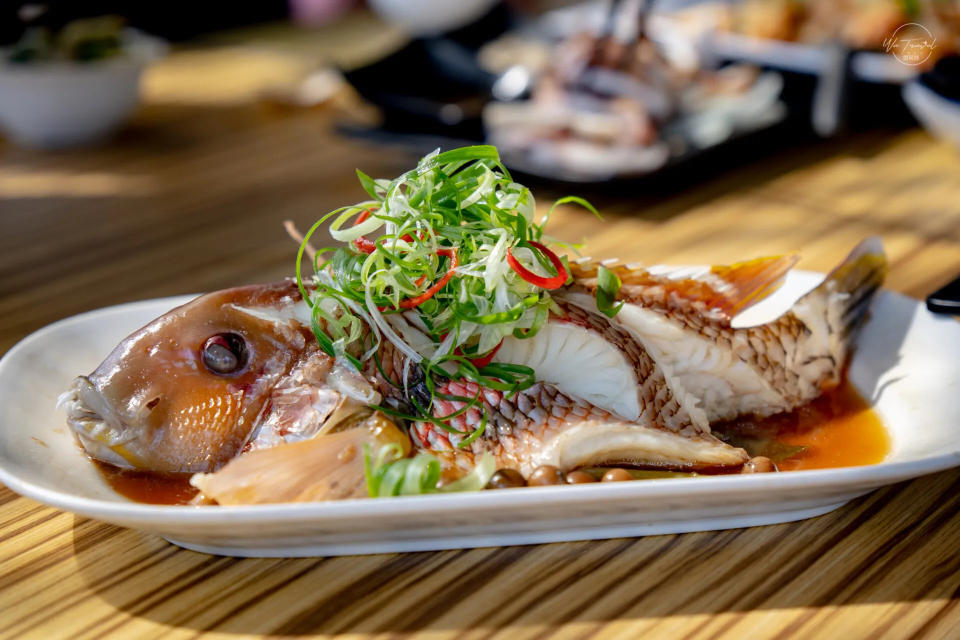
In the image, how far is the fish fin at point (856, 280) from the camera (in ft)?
7.50

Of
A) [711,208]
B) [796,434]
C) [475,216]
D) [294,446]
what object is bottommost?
[711,208]

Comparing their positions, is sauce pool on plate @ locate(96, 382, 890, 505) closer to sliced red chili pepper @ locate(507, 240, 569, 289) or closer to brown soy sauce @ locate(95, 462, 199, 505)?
brown soy sauce @ locate(95, 462, 199, 505)

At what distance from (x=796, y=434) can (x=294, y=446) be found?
3.46 ft

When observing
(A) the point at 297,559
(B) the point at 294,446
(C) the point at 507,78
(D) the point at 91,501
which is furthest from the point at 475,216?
(C) the point at 507,78

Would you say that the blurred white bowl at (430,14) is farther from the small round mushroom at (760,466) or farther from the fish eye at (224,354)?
the small round mushroom at (760,466)

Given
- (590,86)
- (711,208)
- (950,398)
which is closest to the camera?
(950,398)

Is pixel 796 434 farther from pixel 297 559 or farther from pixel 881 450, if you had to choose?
pixel 297 559

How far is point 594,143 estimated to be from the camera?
3.72 m

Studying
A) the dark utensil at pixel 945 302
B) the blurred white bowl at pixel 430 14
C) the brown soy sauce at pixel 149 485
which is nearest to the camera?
the brown soy sauce at pixel 149 485

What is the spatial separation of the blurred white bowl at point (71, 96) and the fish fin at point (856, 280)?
3.22 m

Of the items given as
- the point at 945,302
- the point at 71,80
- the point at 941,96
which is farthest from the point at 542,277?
the point at 71,80

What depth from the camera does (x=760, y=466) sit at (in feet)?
5.99

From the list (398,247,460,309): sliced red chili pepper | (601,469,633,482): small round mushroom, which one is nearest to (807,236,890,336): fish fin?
(601,469,633,482): small round mushroom

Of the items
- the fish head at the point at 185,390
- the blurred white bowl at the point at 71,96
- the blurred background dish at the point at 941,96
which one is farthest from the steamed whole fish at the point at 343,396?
the blurred white bowl at the point at 71,96
